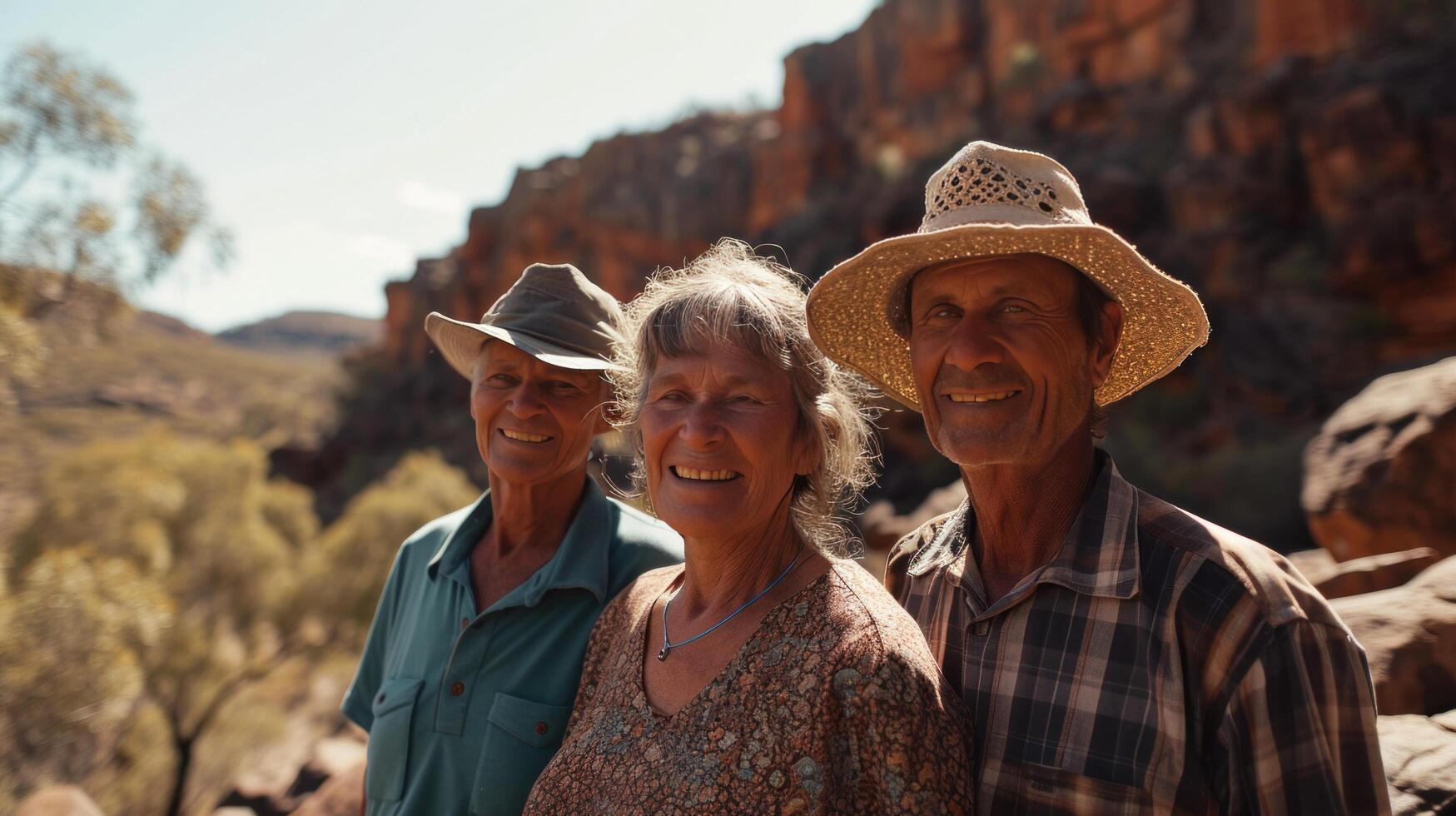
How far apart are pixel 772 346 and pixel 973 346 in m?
0.46

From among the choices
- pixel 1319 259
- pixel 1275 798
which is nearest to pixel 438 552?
pixel 1275 798

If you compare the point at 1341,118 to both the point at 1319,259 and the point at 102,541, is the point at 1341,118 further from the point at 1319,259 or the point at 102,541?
the point at 102,541

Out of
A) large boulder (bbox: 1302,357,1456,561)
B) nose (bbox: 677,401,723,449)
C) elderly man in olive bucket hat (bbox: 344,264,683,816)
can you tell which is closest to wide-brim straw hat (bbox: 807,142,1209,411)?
nose (bbox: 677,401,723,449)

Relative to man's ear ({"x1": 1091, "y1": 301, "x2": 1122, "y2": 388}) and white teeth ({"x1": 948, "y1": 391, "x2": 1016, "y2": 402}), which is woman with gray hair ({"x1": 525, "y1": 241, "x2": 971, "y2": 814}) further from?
man's ear ({"x1": 1091, "y1": 301, "x2": 1122, "y2": 388})

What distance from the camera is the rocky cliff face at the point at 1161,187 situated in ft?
58.5

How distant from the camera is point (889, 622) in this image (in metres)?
1.81

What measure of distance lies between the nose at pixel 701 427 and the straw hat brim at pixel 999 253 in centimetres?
38

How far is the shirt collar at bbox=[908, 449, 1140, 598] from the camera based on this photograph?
188cm

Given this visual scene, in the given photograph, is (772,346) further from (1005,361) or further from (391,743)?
(391,743)

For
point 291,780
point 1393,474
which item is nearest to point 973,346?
point 1393,474

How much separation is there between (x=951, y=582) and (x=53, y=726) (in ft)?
38.7

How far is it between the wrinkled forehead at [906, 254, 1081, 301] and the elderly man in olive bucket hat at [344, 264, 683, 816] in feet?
3.87

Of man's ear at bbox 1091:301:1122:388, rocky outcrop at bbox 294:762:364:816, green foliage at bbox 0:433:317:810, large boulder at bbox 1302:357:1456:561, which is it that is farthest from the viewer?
green foliage at bbox 0:433:317:810

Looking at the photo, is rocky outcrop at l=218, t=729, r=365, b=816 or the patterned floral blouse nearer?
the patterned floral blouse
